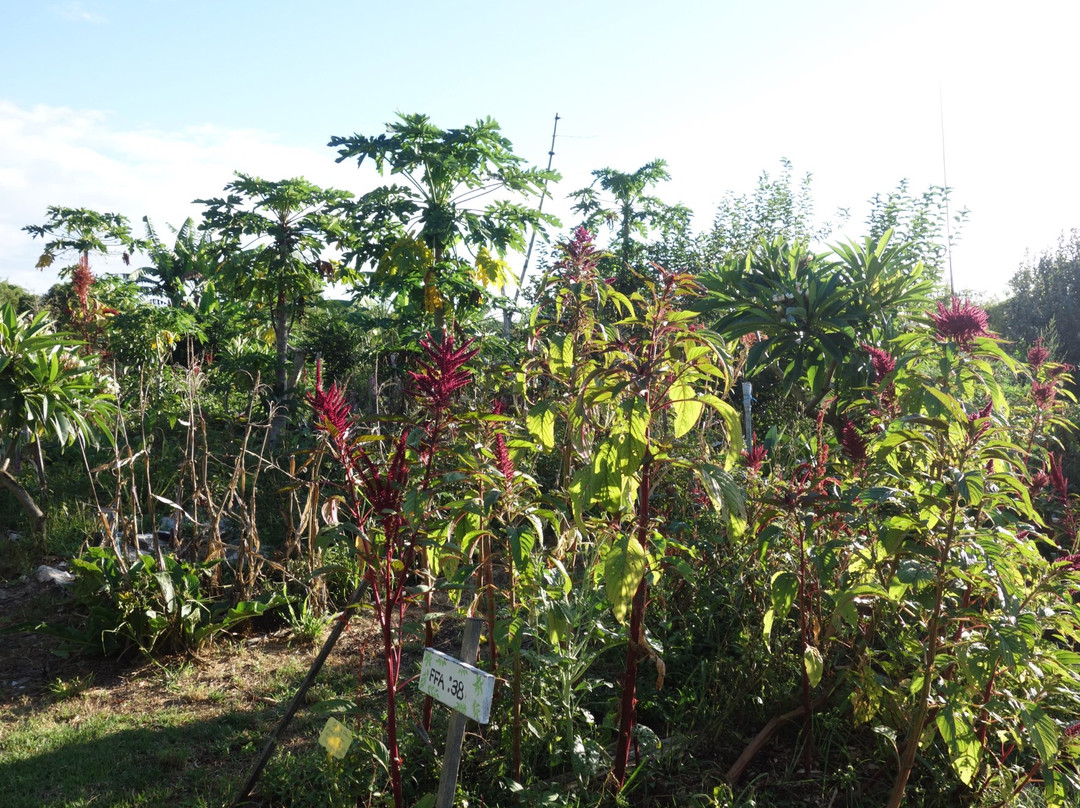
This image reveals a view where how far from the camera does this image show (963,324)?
243 cm

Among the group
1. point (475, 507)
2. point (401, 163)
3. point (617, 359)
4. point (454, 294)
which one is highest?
point (401, 163)

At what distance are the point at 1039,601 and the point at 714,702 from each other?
1.27m

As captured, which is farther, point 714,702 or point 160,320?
point 160,320

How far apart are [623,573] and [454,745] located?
0.68m

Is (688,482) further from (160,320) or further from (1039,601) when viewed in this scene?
(160,320)

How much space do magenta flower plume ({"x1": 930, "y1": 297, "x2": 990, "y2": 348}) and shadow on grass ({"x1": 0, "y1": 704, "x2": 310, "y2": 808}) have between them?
9.61 ft

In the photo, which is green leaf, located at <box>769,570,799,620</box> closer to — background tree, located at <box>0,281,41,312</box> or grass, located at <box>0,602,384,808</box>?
grass, located at <box>0,602,384,808</box>

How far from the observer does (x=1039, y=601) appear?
257cm

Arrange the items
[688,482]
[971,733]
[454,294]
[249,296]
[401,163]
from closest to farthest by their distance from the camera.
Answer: [971,733]
[688,482]
[401,163]
[454,294]
[249,296]

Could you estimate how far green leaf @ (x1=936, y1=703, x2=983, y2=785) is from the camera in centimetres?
218

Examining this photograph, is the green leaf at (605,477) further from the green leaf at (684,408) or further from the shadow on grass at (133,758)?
the shadow on grass at (133,758)

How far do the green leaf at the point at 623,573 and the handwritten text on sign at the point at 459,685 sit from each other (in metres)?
0.39

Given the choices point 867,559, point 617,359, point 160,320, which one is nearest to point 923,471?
point 867,559

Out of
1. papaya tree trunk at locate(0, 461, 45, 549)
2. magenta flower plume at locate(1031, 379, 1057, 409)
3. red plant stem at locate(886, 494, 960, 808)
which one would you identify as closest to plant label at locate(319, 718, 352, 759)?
red plant stem at locate(886, 494, 960, 808)
